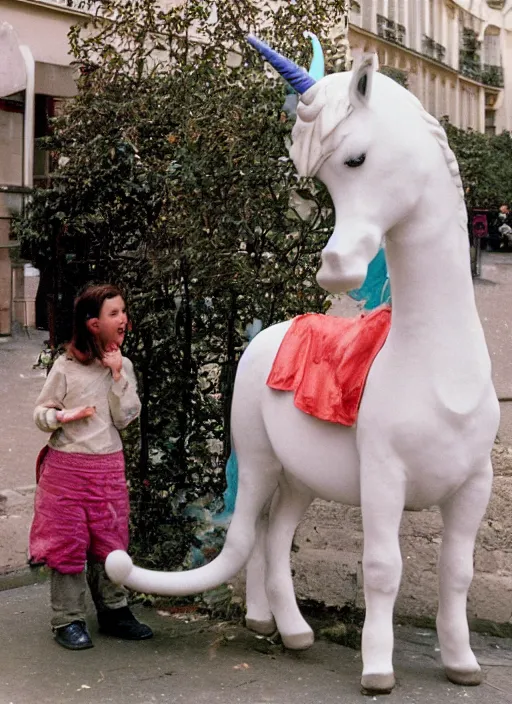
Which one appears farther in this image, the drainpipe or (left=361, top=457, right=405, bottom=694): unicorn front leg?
the drainpipe

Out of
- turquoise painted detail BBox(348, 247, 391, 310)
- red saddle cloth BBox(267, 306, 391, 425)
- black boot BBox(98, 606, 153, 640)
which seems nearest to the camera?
red saddle cloth BBox(267, 306, 391, 425)

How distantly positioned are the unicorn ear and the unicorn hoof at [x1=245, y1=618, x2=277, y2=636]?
2022 millimetres

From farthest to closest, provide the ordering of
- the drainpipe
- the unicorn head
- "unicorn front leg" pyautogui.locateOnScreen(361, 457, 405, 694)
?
the drainpipe < "unicorn front leg" pyautogui.locateOnScreen(361, 457, 405, 694) < the unicorn head

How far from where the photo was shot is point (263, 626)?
13.2 feet

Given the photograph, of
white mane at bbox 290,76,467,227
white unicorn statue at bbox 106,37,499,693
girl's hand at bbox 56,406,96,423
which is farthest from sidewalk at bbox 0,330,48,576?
white mane at bbox 290,76,467,227

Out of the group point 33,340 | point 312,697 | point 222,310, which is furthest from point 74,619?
point 33,340

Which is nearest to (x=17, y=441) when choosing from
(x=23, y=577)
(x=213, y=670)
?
(x=23, y=577)

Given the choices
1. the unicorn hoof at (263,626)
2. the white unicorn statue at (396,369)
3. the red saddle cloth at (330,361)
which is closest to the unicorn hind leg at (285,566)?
the unicorn hoof at (263,626)

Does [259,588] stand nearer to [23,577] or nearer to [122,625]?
[122,625]

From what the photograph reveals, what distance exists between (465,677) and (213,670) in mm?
888

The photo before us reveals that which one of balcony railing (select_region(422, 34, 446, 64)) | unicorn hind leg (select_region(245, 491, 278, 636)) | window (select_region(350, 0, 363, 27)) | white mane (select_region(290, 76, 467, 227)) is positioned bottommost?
unicorn hind leg (select_region(245, 491, 278, 636))

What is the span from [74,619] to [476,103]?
303cm

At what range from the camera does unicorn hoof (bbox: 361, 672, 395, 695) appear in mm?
3367

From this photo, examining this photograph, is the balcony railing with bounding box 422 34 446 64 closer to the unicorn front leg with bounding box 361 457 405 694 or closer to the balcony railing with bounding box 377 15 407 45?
the balcony railing with bounding box 377 15 407 45
